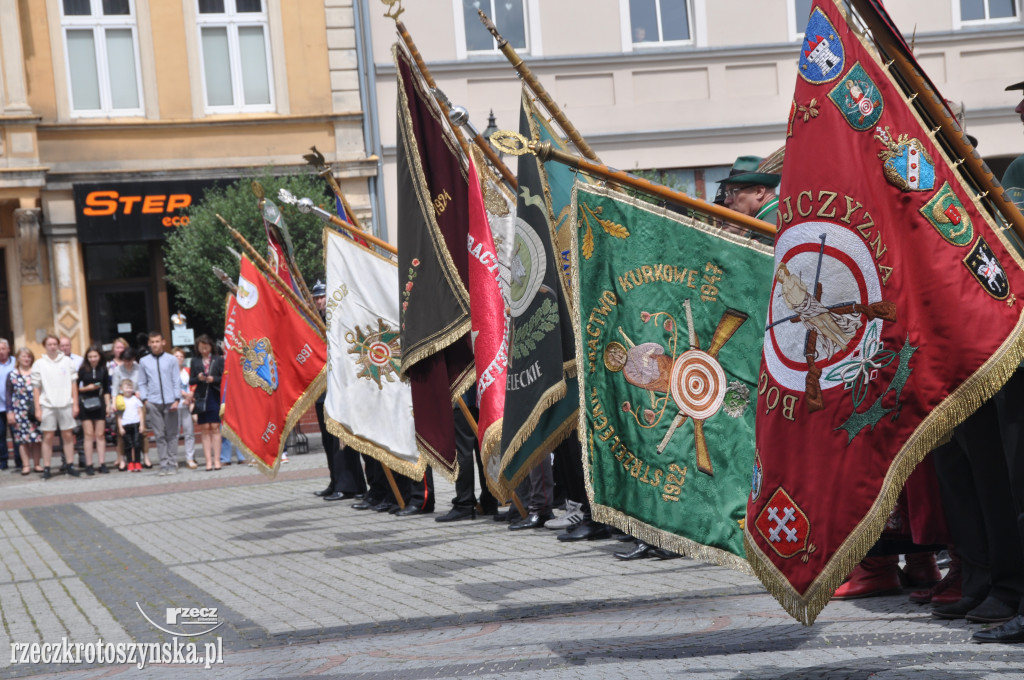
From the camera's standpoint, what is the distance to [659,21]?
71.8 ft

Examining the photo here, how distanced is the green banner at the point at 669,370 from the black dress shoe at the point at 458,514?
15.2 ft

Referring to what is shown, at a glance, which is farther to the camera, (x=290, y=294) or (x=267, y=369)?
(x=290, y=294)

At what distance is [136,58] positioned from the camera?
71.4 ft

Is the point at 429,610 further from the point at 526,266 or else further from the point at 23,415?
the point at 23,415

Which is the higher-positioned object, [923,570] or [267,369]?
[267,369]

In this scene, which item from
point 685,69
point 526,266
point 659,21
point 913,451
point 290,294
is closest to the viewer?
point 913,451

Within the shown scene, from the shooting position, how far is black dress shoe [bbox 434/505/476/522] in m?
10.2

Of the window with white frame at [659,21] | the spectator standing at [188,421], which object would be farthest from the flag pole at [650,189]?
the window with white frame at [659,21]

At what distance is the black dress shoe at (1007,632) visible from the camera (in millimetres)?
4812

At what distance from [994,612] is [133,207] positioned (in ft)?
60.7

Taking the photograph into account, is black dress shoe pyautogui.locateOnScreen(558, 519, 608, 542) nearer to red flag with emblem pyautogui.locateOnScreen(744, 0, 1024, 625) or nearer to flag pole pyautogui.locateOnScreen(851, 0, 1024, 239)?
red flag with emblem pyautogui.locateOnScreen(744, 0, 1024, 625)

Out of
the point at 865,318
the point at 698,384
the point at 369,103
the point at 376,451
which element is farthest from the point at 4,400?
the point at 865,318

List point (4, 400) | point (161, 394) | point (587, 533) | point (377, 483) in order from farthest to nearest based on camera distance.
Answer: point (4, 400), point (161, 394), point (377, 483), point (587, 533)

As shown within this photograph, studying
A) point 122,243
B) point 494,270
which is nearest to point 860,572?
point 494,270
